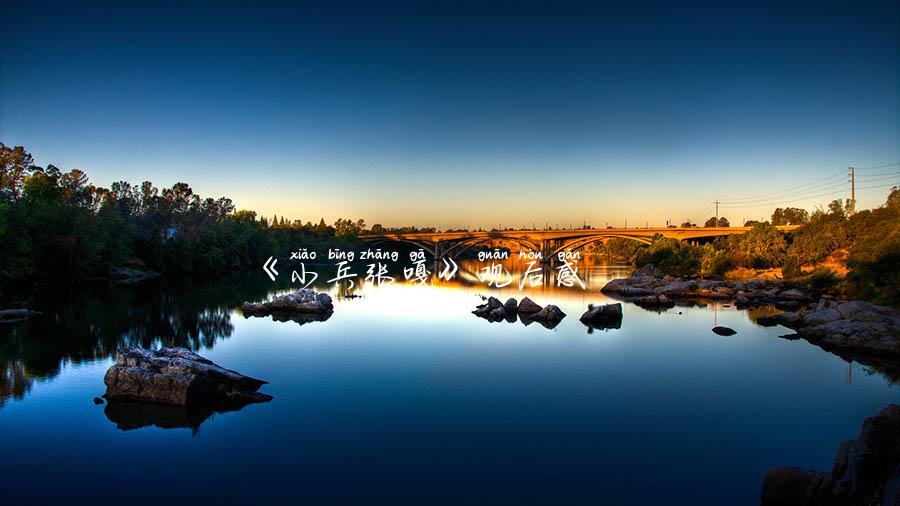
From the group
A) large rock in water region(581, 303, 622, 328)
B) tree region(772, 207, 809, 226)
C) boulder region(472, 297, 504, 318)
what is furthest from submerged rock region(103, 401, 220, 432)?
tree region(772, 207, 809, 226)

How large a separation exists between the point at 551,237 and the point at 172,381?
80298 mm

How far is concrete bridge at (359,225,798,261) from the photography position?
236 ft

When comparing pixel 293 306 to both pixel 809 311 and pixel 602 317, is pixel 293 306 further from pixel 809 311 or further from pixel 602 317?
pixel 809 311

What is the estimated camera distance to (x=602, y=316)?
2953cm

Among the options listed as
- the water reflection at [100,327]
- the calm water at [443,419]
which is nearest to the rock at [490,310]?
the calm water at [443,419]

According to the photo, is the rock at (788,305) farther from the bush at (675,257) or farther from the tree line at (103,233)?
the tree line at (103,233)

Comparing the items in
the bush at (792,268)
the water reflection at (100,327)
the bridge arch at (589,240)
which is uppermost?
the bridge arch at (589,240)

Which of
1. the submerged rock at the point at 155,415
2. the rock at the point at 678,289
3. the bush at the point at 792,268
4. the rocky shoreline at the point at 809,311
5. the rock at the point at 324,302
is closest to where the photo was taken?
the submerged rock at the point at 155,415

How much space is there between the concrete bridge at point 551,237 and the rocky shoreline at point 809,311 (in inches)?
916

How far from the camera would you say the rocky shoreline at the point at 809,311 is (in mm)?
22094

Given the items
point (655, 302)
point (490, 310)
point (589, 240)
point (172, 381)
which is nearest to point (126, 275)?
point (490, 310)

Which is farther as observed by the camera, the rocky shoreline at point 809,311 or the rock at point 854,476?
the rocky shoreline at point 809,311

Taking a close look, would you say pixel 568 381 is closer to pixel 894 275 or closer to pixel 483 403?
pixel 483 403

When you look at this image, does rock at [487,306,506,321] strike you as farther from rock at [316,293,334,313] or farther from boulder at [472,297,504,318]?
rock at [316,293,334,313]
